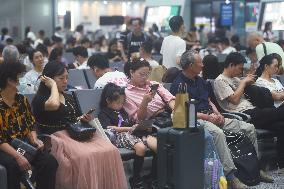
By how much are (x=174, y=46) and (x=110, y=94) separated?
2.71 meters

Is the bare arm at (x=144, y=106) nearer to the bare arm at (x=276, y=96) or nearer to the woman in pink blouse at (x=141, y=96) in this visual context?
the woman in pink blouse at (x=141, y=96)

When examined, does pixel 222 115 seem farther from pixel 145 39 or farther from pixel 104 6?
pixel 104 6

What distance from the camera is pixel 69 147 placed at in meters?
4.97

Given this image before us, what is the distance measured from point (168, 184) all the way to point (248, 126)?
1496mm

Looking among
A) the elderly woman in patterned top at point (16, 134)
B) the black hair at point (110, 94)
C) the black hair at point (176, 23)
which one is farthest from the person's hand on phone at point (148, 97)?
the black hair at point (176, 23)

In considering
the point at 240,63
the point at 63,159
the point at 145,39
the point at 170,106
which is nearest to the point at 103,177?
the point at 63,159

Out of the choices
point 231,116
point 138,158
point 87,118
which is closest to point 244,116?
point 231,116

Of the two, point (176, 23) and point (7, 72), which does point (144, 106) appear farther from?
point (176, 23)

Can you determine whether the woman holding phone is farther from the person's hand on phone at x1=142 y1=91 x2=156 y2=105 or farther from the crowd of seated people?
the person's hand on phone at x1=142 y1=91 x2=156 y2=105

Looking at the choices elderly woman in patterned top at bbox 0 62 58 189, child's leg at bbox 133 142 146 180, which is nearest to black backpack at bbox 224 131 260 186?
child's leg at bbox 133 142 146 180

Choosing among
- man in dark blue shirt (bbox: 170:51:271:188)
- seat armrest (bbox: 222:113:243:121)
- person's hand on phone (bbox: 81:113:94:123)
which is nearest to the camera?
person's hand on phone (bbox: 81:113:94:123)

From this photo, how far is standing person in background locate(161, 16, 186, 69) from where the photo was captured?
8.24 metres

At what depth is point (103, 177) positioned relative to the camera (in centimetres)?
503

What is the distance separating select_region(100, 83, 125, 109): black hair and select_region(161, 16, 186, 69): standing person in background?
99.6 inches
